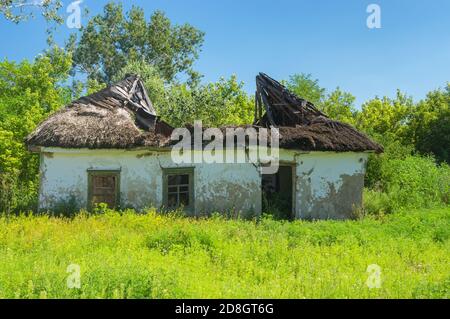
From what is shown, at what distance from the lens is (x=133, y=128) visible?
13000 mm

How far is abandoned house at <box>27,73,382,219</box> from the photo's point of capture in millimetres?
12664

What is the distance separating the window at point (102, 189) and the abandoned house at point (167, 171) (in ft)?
0.09

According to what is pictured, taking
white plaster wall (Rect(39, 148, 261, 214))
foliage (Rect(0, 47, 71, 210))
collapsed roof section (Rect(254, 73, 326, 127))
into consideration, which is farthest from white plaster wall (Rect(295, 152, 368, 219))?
foliage (Rect(0, 47, 71, 210))

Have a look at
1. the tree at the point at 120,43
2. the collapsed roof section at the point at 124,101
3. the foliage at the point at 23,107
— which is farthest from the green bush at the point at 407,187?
the tree at the point at 120,43

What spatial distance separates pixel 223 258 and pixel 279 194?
769 cm

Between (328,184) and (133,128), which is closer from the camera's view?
(133,128)

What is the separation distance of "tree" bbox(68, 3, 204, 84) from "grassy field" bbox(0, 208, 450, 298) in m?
29.6

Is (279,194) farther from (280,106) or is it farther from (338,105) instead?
(338,105)

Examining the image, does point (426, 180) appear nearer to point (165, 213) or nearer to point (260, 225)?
point (260, 225)

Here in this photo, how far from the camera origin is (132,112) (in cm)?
1466

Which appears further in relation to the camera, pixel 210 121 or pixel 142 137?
pixel 210 121

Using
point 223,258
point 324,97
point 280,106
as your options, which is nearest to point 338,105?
point 324,97

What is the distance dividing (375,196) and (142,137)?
7.41 meters
